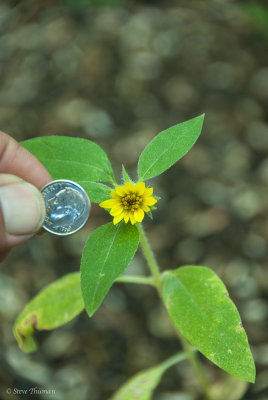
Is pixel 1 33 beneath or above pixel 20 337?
above

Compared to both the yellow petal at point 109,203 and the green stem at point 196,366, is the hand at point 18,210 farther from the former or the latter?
the green stem at point 196,366

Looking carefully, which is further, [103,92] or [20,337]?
[103,92]

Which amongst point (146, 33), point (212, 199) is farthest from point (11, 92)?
point (212, 199)

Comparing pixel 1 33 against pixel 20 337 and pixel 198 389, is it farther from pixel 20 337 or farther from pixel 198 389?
pixel 198 389

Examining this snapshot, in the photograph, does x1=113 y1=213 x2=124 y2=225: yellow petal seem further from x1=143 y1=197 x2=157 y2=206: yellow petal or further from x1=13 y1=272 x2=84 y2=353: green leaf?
x1=13 y1=272 x2=84 y2=353: green leaf

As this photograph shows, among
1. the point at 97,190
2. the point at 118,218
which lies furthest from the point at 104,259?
the point at 97,190

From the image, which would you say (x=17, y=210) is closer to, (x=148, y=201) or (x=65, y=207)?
(x=65, y=207)

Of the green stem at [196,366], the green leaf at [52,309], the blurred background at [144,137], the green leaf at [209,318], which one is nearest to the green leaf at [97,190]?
the green leaf at [209,318]

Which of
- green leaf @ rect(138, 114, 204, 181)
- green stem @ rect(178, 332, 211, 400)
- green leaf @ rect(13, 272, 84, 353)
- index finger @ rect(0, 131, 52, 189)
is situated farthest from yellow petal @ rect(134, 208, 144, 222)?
green stem @ rect(178, 332, 211, 400)
